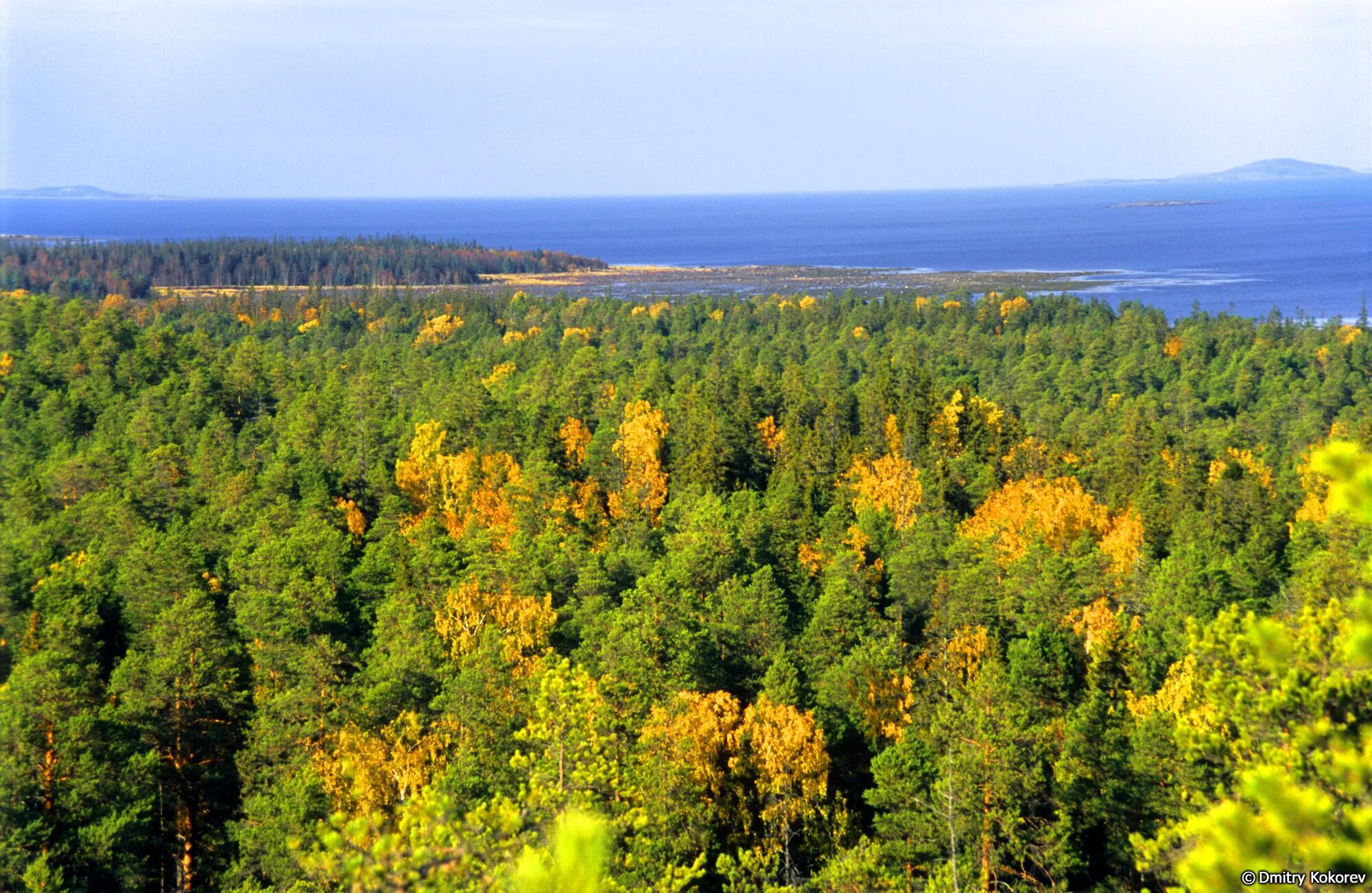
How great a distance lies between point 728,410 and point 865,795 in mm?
32827

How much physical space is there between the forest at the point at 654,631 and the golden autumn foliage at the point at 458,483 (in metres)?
0.26

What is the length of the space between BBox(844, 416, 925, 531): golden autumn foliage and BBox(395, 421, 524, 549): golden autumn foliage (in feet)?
44.3

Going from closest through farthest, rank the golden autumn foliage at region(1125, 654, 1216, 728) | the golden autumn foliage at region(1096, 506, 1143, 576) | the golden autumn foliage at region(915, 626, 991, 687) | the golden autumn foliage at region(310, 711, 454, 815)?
the golden autumn foliage at region(310, 711, 454, 815) → the golden autumn foliage at region(1125, 654, 1216, 728) → the golden autumn foliage at region(915, 626, 991, 687) → the golden autumn foliage at region(1096, 506, 1143, 576)

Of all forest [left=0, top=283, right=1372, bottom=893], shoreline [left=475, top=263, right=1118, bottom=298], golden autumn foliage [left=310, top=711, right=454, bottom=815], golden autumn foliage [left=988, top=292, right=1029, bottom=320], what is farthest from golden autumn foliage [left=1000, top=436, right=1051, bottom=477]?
shoreline [left=475, top=263, right=1118, bottom=298]

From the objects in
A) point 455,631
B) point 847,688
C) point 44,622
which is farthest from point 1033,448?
point 44,622

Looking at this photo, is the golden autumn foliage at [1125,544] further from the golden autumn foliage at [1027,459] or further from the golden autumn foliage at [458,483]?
the golden autumn foliage at [458,483]

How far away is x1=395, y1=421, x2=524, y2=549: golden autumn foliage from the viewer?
141 feet

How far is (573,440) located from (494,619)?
2081cm

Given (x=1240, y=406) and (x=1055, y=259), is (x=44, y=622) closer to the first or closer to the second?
(x=1240, y=406)

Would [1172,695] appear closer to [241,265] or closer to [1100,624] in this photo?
[1100,624]

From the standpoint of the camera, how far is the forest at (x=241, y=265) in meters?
144

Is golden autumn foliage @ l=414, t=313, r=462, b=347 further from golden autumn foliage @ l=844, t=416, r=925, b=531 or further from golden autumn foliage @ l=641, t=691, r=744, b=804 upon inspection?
golden autumn foliage @ l=641, t=691, r=744, b=804

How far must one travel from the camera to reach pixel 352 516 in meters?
42.4

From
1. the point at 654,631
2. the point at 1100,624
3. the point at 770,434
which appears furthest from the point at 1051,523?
the point at 654,631
